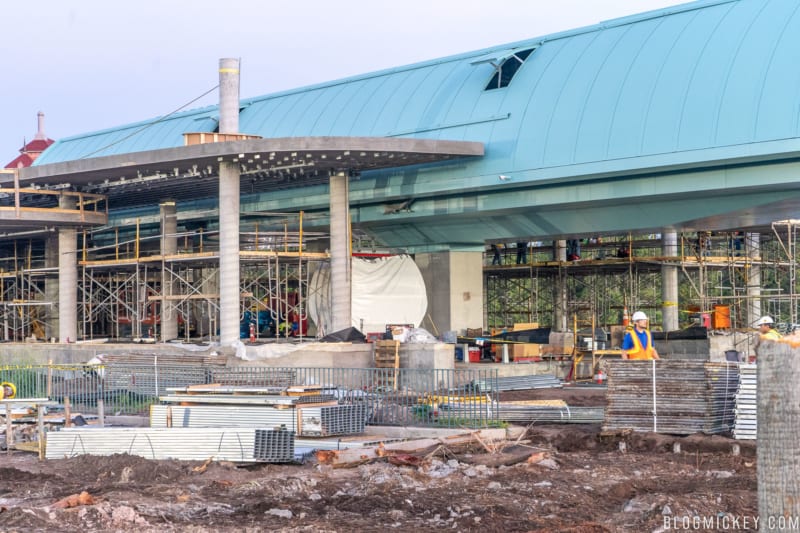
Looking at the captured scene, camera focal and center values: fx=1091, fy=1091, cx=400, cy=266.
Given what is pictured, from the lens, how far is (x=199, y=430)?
17375 millimetres

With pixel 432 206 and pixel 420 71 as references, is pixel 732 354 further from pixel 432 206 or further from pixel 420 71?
pixel 420 71

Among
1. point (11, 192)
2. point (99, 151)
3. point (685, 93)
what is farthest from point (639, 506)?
point (99, 151)

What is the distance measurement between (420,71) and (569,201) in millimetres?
10004

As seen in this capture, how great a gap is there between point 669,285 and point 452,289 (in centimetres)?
1316

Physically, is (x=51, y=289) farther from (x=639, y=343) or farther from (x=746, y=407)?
(x=746, y=407)

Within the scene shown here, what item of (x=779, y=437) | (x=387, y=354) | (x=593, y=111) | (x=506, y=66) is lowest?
(x=387, y=354)

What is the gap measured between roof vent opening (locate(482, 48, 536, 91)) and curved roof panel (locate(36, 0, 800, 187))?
0.68 feet

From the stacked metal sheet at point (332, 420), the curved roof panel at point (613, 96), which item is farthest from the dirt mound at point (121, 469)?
the curved roof panel at point (613, 96)

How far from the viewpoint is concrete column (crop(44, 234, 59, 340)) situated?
1786 inches

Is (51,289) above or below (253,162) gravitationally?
below

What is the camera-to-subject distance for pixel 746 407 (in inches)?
709

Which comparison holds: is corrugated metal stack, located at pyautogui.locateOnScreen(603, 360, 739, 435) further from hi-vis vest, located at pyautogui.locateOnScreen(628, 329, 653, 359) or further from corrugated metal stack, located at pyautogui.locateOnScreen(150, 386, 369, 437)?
corrugated metal stack, located at pyautogui.locateOnScreen(150, 386, 369, 437)

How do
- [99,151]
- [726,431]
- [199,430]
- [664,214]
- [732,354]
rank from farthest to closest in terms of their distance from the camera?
1. [99,151]
2. [664,214]
3. [732,354]
4. [726,431]
5. [199,430]

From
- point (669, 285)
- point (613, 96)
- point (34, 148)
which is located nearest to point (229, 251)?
point (613, 96)
